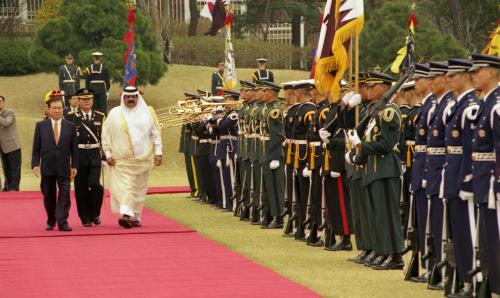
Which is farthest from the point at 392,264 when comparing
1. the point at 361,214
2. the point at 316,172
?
the point at 316,172

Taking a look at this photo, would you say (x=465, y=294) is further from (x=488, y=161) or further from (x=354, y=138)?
(x=354, y=138)

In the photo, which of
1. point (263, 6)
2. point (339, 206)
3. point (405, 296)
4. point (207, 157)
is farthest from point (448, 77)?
point (263, 6)

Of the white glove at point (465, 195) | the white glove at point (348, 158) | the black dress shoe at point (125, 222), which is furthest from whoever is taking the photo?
the black dress shoe at point (125, 222)

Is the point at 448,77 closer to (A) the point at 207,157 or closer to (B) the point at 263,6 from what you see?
(A) the point at 207,157

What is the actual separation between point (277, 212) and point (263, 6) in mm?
37492

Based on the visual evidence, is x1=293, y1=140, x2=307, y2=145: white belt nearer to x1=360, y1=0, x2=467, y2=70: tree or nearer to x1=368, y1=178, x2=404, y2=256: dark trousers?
x1=368, y1=178, x2=404, y2=256: dark trousers

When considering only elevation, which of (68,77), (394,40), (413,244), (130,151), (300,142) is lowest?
(413,244)

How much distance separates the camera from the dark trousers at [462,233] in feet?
36.6

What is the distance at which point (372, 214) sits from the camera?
13672mm

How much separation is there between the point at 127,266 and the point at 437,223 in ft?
12.0

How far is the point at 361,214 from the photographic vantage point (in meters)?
14.0

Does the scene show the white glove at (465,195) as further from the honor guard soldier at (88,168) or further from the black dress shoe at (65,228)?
the honor guard soldier at (88,168)

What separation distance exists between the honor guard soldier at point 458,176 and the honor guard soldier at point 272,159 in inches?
278

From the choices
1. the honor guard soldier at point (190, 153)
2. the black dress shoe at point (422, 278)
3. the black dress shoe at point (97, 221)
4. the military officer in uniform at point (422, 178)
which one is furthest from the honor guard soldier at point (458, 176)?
the honor guard soldier at point (190, 153)
